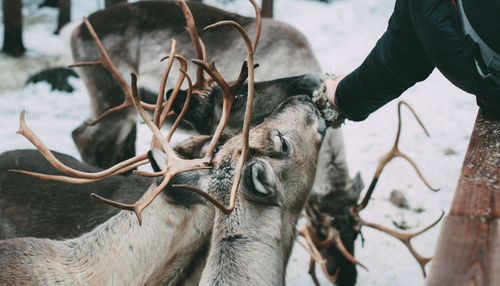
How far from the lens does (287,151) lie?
1.72 metres

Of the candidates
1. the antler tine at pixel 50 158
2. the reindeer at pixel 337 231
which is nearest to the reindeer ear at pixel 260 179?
the antler tine at pixel 50 158

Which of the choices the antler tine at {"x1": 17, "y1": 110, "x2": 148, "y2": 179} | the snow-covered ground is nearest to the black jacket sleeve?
the snow-covered ground

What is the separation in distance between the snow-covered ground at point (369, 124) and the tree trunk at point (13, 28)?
8.9 inches

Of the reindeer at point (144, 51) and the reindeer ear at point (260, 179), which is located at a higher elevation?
the reindeer ear at point (260, 179)

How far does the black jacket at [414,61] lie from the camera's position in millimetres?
1413

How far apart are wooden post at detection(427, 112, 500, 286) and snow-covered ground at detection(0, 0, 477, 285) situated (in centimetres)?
148

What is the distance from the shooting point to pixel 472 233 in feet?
2.86

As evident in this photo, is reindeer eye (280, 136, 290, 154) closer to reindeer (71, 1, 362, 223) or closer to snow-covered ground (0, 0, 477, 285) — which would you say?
snow-covered ground (0, 0, 477, 285)

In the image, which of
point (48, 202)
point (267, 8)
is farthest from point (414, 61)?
point (267, 8)

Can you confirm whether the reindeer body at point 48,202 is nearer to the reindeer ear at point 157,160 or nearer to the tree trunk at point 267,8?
the reindeer ear at point 157,160

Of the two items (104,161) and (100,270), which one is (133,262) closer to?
(100,270)

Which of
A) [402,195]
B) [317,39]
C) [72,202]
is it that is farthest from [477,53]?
[317,39]

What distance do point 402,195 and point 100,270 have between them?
10.0 ft

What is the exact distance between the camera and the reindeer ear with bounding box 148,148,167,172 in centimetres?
160
